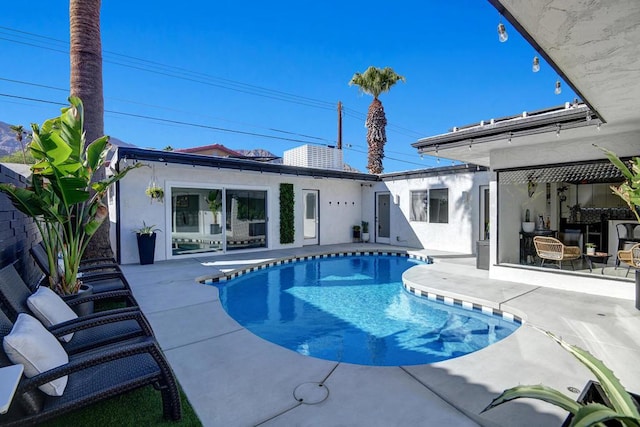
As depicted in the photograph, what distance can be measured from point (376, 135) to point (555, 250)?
1444cm

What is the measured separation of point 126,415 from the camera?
106 inches

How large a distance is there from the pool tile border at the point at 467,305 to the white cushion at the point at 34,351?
6.24 meters

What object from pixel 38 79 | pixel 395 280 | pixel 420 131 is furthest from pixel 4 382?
pixel 420 131

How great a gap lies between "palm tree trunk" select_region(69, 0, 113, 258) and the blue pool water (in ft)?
17.1

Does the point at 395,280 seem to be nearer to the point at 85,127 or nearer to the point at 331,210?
the point at 331,210

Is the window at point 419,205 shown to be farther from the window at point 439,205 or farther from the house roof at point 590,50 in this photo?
the house roof at point 590,50

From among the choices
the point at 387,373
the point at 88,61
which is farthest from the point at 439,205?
the point at 88,61

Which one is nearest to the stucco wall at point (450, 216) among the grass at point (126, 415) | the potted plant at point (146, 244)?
the potted plant at point (146, 244)

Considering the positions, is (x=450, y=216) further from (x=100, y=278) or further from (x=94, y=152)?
(x=94, y=152)

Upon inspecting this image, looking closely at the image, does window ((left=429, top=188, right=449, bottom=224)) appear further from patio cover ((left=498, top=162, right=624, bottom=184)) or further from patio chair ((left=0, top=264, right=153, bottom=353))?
patio chair ((left=0, top=264, right=153, bottom=353))

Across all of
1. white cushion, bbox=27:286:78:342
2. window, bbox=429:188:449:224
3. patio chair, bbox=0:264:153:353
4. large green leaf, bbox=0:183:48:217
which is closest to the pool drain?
patio chair, bbox=0:264:153:353

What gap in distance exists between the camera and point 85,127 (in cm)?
722

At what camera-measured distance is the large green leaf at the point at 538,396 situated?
1612mm

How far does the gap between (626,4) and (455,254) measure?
35.2 feet
